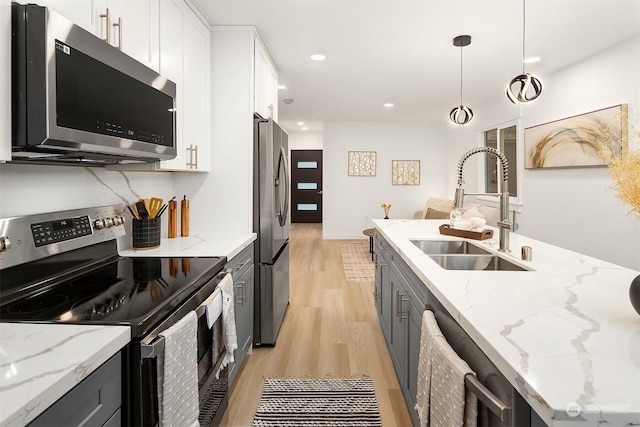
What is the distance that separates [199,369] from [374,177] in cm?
678

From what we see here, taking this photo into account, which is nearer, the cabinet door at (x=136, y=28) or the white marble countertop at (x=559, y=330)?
the white marble countertop at (x=559, y=330)

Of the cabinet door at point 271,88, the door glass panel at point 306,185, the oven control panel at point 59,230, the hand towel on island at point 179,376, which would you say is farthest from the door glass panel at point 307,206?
the hand towel on island at point 179,376

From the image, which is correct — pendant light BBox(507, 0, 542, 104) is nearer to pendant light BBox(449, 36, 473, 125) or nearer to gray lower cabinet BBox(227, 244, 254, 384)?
pendant light BBox(449, 36, 473, 125)

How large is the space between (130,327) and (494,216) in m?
4.99

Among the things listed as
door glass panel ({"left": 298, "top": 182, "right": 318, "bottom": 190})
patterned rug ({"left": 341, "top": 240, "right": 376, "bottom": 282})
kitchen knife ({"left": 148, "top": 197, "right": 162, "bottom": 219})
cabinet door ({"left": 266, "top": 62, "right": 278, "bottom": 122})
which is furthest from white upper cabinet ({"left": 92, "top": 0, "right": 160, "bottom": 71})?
door glass panel ({"left": 298, "top": 182, "right": 318, "bottom": 190})

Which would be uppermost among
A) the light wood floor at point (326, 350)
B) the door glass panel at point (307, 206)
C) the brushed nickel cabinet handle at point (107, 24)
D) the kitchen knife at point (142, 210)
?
the brushed nickel cabinet handle at point (107, 24)

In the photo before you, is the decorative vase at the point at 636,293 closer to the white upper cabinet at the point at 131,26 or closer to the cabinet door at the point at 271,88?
the white upper cabinet at the point at 131,26

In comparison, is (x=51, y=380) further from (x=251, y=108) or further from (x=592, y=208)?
(x=592, y=208)

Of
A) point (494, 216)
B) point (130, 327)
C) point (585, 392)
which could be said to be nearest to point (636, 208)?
point (585, 392)

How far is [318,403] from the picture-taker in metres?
2.11

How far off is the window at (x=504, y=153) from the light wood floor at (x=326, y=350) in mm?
2639

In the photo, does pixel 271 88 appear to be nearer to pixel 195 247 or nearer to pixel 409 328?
pixel 195 247

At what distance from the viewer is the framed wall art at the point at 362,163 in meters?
7.88

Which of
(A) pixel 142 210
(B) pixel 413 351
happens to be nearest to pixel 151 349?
(B) pixel 413 351
